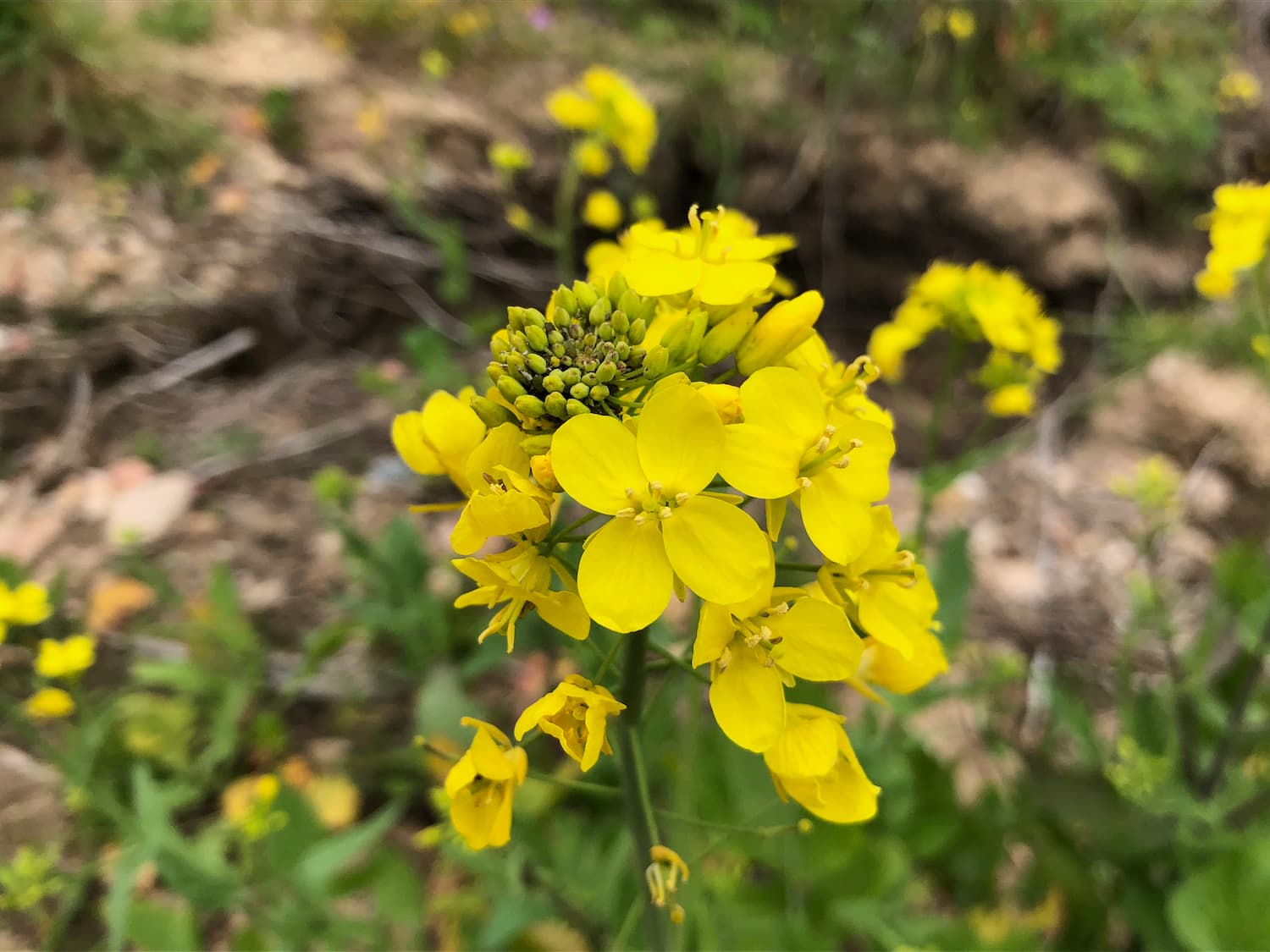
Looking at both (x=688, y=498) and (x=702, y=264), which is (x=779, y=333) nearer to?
(x=702, y=264)

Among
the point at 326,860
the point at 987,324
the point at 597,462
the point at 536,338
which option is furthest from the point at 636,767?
the point at 987,324

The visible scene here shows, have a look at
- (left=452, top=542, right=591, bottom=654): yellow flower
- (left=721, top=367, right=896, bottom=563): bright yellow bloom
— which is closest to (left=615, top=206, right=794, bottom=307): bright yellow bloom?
(left=721, top=367, right=896, bottom=563): bright yellow bloom

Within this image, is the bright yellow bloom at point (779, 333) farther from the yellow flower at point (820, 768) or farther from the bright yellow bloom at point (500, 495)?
the yellow flower at point (820, 768)

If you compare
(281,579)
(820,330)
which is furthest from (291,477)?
(820,330)

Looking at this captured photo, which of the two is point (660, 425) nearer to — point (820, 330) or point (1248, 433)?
point (1248, 433)

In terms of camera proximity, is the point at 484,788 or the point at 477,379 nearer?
the point at 484,788

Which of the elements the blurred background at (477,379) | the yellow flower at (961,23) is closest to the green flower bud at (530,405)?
the blurred background at (477,379)
